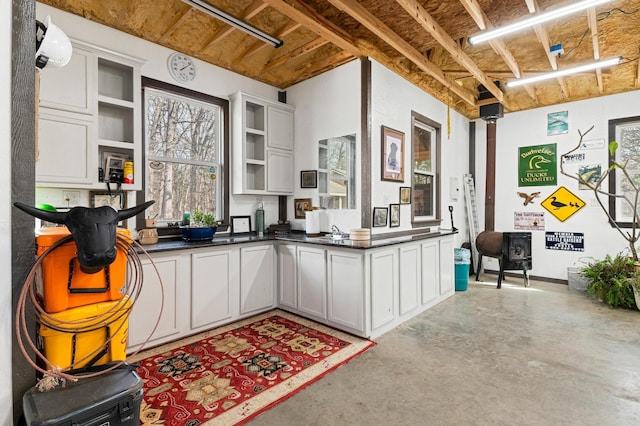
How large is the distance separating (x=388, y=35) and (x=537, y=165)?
4.16m

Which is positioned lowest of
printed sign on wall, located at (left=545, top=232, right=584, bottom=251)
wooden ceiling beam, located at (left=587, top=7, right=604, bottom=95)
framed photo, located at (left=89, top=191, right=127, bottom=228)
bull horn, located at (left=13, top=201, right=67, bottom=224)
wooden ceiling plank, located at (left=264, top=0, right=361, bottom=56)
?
printed sign on wall, located at (left=545, top=232, right=584, bottom=251)

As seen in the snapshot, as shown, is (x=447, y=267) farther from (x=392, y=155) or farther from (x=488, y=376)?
(x=488, y=376)

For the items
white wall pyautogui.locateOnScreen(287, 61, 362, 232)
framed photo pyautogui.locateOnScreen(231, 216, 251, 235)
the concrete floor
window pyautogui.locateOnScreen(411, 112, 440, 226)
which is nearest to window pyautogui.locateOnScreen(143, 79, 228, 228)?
framed photo pyautogui.locateOnScreen(231, 216, 251, 235)

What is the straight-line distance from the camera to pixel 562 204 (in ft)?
18.1

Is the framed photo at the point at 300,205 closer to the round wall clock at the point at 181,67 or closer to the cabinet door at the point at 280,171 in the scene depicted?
the cabinet door at the point at 280,171

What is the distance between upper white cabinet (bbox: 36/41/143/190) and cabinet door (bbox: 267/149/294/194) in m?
1.61

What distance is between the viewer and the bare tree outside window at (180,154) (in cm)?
356

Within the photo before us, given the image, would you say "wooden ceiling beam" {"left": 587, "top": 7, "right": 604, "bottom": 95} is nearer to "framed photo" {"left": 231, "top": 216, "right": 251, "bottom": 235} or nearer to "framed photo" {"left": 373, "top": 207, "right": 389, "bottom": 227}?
"framed photo" {"left": 373, "top": 207, "right": 389, "bottom": 227}

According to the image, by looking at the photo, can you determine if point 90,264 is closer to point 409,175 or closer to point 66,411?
point 66,411

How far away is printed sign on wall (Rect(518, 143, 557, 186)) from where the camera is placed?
18.4 feet

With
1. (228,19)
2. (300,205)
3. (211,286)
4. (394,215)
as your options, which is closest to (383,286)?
(394,215)

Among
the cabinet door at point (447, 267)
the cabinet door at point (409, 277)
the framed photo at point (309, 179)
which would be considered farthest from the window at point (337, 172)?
the cabinet door at point (447, 267)

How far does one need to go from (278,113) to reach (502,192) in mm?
4693

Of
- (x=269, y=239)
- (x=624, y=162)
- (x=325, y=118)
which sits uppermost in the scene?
(x=325, y=118)
